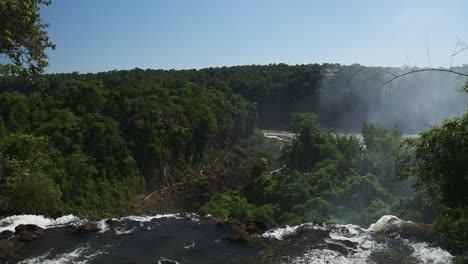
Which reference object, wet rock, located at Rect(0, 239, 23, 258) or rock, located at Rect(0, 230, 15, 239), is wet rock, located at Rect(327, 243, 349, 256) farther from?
rock, located at Rect(0, 230, 15, 239)

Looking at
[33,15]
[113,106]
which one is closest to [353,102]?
[113,106]

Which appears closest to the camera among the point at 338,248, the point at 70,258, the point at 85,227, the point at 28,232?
the point at 70,258

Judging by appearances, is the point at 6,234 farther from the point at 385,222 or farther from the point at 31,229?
the point at 385,222

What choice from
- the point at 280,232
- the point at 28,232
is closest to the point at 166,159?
the point at 28,232

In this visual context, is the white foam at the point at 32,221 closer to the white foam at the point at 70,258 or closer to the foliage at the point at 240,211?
the white foam at the point at 70,258

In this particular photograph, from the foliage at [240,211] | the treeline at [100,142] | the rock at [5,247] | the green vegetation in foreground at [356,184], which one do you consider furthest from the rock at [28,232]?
the green vegetation in foreground at [356,184]

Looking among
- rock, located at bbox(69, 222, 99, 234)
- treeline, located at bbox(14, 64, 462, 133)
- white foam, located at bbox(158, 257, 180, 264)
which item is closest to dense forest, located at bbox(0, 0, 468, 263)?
rock, located at bbox(69, 222, 99, 234)
